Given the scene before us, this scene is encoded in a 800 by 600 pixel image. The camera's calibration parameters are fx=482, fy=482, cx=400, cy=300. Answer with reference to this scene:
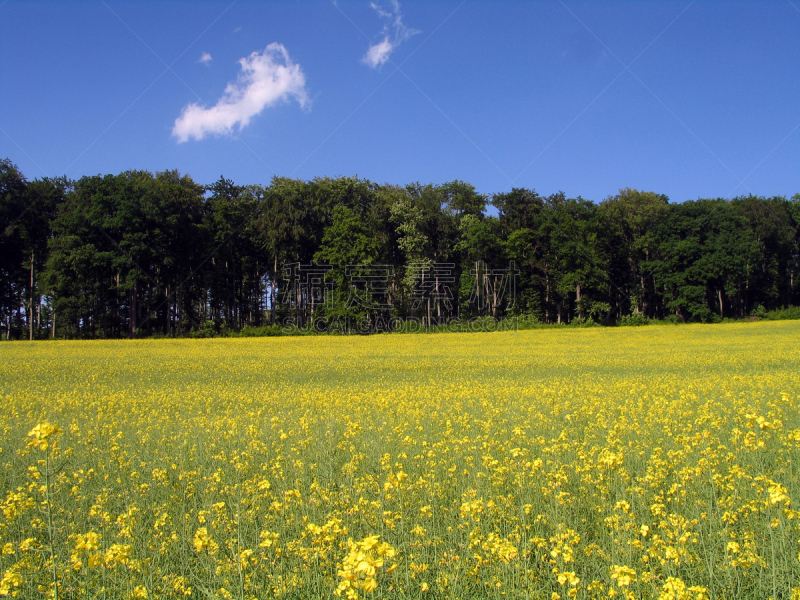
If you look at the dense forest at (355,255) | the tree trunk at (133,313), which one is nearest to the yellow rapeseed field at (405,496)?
the tree trunk at (133,313)

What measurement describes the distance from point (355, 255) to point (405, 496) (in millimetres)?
44819

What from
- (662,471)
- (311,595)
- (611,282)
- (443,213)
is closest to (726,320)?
(611,282)

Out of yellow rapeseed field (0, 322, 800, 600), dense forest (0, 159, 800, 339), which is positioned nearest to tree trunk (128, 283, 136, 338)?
dense forest (0, 159, 800, 339)

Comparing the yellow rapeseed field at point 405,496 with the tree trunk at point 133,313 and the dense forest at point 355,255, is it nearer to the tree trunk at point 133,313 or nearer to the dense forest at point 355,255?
the tree trunk at point 133,313

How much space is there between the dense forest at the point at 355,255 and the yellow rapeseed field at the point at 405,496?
3763 cm

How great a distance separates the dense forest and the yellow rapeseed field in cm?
3763

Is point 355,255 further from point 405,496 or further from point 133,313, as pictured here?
point 405,496

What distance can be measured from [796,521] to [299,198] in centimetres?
5174

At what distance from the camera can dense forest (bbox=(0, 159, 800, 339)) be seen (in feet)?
146

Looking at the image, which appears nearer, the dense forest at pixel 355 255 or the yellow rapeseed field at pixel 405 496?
the yellow rapeseed field at pixel 405 496

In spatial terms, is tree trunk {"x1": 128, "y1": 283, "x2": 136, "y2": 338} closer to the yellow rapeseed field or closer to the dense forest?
the dense forest

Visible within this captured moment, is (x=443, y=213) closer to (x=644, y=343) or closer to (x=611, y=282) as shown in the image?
(x=611, y=282)

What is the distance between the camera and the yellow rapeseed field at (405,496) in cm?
315

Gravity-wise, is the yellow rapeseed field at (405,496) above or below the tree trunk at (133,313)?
below
